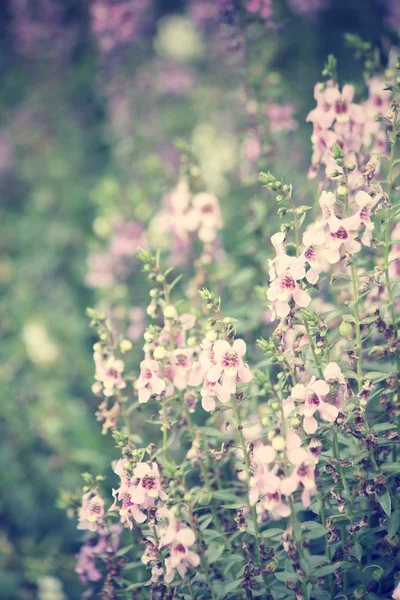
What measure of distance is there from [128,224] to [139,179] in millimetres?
750

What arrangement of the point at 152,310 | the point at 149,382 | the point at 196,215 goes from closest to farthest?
the point at 149,382 → the point at 152,310 → the point at 196,215

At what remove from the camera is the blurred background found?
2.44 meters

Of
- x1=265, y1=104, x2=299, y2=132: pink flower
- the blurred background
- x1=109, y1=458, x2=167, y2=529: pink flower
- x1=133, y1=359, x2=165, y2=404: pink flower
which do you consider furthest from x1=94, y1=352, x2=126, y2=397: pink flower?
x1=265, y1=104, x2=299, y2=132: pink flower

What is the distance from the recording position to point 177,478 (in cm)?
136

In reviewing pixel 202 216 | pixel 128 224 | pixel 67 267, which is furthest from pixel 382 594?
pixel 67 267

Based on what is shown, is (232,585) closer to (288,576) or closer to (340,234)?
(288,576)

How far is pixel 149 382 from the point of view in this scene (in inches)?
57.3

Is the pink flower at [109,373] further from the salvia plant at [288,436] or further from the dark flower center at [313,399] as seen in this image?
the dark flower center at [313,399]

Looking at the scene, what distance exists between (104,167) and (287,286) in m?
3.09

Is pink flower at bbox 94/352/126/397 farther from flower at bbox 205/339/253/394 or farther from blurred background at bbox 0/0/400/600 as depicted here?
blurred background at bbox 0/0/400/600

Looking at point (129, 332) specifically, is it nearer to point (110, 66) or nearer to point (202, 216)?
point (202, 216)

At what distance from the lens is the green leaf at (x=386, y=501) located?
135 cm

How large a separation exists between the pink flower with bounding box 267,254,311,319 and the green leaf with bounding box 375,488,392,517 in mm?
482

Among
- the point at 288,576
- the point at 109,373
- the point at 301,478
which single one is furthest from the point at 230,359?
the point at 288,576
